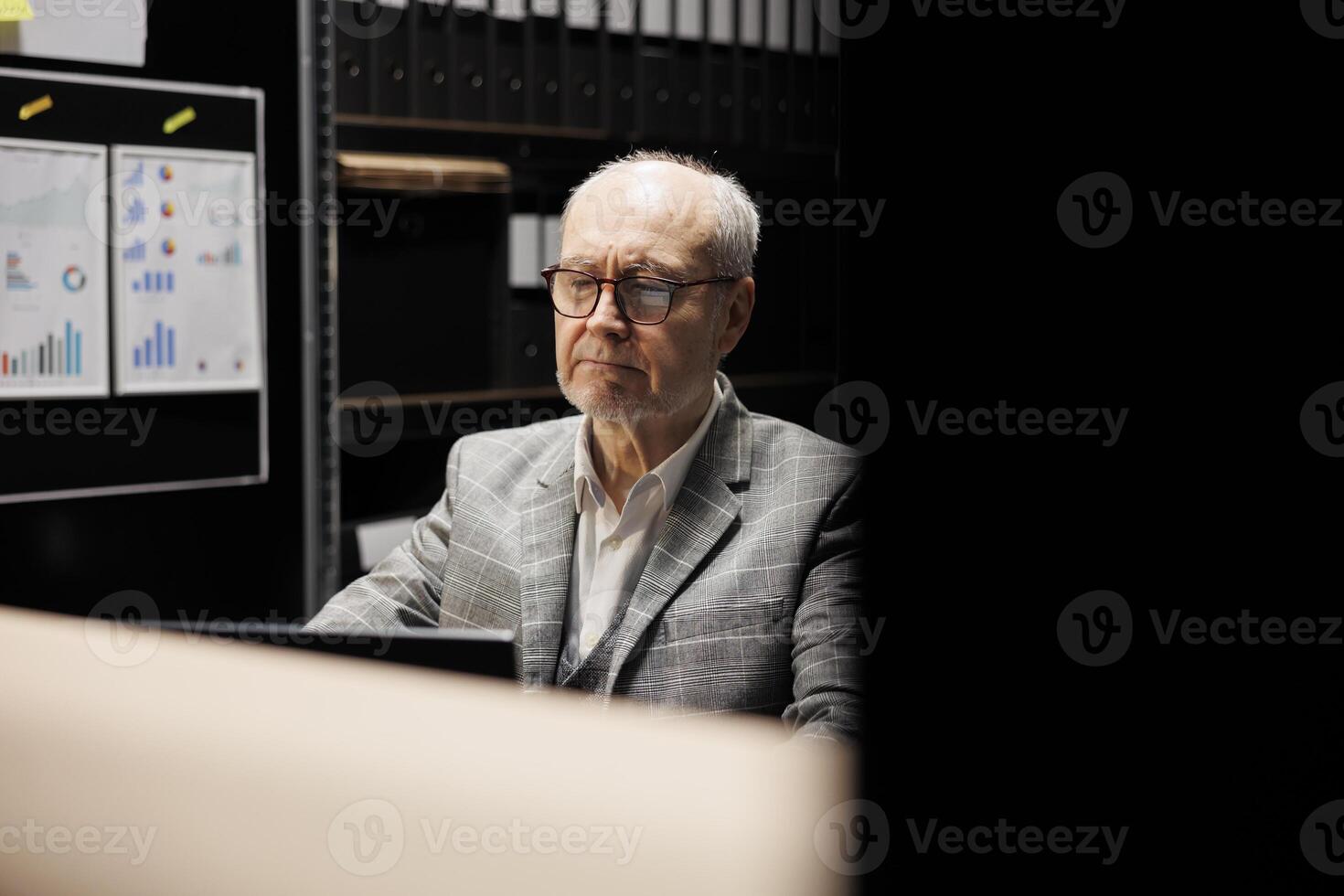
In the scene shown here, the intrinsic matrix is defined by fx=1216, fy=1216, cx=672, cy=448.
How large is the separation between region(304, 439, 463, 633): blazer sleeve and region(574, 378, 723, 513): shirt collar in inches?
6.6

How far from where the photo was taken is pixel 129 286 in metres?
1.77

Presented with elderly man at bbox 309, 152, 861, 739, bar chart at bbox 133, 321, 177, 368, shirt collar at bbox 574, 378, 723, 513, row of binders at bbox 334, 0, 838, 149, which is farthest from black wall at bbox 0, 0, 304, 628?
shirt collar at bbox 574, 378, 723, 513

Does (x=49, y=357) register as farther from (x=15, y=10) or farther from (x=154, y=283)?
(x=15, y=10)

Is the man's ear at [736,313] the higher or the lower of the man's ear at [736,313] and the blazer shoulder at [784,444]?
the higher

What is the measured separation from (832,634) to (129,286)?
4.20 feet

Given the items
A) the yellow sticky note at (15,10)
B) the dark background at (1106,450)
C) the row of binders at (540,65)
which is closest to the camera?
the dark background at (1106,450)

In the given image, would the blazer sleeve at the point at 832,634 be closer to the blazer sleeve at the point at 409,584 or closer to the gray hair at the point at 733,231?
the gray hair at the point at 733,231

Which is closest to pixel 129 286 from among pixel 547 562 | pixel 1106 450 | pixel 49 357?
pixel 49 357

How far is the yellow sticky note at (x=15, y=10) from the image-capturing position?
163cm

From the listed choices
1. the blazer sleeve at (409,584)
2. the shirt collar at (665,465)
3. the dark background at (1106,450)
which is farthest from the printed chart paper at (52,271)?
the dark background at (1106,450)

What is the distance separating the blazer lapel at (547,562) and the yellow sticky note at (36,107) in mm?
969

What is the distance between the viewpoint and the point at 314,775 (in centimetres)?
64

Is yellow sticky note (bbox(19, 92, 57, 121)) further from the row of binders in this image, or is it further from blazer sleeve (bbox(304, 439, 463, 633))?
blazer sleeve (bbox(304, 439, 463, 633))

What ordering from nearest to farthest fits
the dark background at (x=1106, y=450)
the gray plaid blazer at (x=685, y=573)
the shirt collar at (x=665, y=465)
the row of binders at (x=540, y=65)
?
the dark background at (x=1106, y=450), the gray plaid blazer at (x=685, y=573), the shirt collar at (x=665, y=465), the row of binders at (x=540, y=65)
